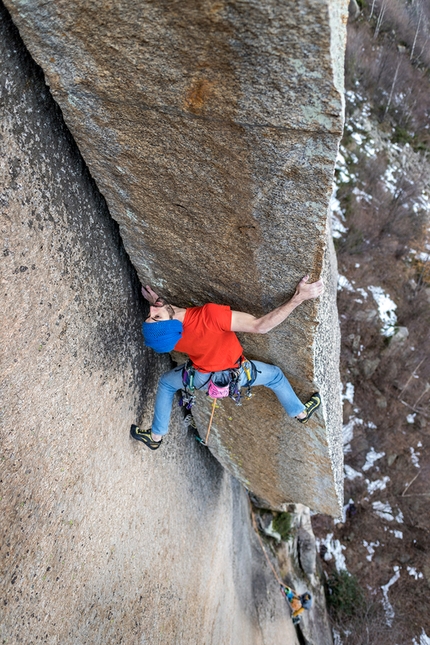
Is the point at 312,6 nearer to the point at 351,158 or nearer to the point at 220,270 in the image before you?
the point at 220,270

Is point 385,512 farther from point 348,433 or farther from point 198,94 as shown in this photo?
point 198,94

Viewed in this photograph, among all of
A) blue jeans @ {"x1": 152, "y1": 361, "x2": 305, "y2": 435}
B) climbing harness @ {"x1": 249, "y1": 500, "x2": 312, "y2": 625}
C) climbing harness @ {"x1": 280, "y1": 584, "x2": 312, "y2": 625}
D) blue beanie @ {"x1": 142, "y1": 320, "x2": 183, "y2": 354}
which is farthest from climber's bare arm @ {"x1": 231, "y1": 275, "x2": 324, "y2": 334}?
climbing harness @ {"x1": 280, "y1": 584, "x2": 312, "y2": 625}

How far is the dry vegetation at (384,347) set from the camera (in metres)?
10.3

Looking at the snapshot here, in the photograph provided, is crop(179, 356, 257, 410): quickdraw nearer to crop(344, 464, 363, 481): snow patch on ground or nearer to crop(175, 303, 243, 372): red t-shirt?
crop(175, 303, 243, 372): red t-shirt

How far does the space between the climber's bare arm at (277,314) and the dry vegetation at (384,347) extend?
9.26m

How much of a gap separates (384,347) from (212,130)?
11566mm

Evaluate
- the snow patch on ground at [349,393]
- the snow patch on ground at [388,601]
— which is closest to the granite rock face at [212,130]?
the snow patch on ground at [349,393]

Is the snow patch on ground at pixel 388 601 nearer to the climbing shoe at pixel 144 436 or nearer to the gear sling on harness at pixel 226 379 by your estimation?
the climbing shoe at pixel 144 436

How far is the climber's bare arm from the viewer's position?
254 centimetres

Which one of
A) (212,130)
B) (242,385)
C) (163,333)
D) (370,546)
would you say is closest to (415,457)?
(370,546)

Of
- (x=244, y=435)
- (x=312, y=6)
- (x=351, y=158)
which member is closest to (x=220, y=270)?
(x=312, y=6)

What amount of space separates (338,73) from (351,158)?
14.1m

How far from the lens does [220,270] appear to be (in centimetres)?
279

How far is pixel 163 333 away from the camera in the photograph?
2.68 metres
